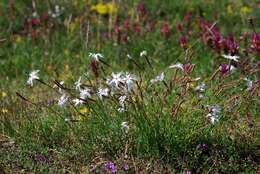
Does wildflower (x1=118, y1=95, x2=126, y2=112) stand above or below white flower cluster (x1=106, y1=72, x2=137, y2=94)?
below

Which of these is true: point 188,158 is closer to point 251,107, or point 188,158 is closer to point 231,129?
point 231,129

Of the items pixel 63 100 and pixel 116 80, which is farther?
pixel 63 100

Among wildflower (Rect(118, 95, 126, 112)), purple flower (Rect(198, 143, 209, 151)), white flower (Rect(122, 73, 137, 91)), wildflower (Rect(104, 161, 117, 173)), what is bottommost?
wildflower (Rect(104, 161, 117, 173))

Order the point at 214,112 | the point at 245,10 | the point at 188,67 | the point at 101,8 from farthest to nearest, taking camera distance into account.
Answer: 1. the point at 101,8
2. the point at 245,10
3. the point at 188,67
4. the point at 214,112

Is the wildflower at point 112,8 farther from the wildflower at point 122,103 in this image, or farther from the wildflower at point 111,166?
the wildflower at point 111,166

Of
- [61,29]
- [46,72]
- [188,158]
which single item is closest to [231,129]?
[188,158]

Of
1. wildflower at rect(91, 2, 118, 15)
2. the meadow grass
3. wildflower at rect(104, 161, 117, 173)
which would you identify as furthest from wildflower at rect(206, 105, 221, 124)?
wildflower at rect(91, 2, 118, 15)

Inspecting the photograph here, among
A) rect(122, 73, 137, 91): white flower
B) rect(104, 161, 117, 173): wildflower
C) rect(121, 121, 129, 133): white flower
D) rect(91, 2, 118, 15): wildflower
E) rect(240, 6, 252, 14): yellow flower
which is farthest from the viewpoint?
rect(91, 2, 118, 15): wildflower

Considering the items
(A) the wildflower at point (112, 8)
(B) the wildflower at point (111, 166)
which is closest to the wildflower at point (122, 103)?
(B) the wildflower at point (111, 166)

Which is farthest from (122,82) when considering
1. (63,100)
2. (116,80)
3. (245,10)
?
(245,10)

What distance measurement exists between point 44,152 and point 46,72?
6.47 ft

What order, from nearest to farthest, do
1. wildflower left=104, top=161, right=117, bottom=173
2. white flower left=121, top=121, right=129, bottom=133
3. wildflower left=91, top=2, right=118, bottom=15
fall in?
1. wildflower left=104, top=161, right=117, bottom=173
2. white flower left=121, top=121, right=129, bottom=133
3. wildflower left=91, top=2, right=118, bottom=15

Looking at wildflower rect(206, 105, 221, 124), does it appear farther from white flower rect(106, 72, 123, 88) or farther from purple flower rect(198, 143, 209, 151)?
white flower rect(106, 72, 123, 88)

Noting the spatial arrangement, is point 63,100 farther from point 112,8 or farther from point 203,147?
point 112,8
